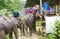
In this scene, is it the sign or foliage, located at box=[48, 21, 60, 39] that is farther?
the sign

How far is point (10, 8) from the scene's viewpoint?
12.4m

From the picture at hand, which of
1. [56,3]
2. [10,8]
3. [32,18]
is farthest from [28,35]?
[56,3]

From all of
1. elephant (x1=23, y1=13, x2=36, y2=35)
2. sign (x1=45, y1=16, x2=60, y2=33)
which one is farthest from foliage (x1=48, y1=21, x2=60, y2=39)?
elephant (x1=23, y1=13, x2=36, y2=35)

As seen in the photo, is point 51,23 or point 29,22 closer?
point 51,23

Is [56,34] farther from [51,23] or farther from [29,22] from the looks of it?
[29,22]

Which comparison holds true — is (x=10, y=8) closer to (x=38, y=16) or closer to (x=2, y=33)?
(x=38, y=16)

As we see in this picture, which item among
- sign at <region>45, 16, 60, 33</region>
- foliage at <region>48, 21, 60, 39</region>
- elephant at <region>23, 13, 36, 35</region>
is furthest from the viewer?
elephant at <region>23, 13, 36, 35</region>

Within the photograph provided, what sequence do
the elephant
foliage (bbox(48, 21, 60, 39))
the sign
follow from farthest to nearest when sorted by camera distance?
the elephant < the sign < foliage (bbox(48, 21, 60, 39))

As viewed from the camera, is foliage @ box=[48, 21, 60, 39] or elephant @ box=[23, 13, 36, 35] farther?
elephant @ box=[23, 13, 36, 35]

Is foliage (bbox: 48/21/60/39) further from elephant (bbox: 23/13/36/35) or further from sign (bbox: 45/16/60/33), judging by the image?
elephant (bbox: 23/13/36/35)

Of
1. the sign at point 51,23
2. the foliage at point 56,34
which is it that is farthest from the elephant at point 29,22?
the foliage at point 56,34

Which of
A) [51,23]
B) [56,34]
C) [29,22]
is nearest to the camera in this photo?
[56,34]

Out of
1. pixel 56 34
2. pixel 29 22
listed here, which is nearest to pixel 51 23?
pixel 56 34

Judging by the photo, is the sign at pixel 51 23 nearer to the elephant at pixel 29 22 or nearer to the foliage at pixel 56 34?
the foliage at pixel 56 34
